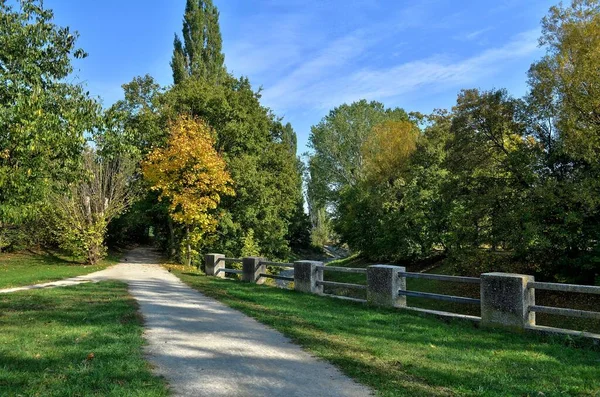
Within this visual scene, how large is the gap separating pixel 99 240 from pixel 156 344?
21.6 m

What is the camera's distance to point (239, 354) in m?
5.79

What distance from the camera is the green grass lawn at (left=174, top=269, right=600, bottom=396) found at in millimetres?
4684

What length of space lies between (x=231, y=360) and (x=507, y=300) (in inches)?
195

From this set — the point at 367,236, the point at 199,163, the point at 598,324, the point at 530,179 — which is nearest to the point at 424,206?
the point at 367,236

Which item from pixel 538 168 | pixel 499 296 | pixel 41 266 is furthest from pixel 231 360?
pixel 41 266

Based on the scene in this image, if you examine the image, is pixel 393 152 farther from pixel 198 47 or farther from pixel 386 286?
pixel 386 286

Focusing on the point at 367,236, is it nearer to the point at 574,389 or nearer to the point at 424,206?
the point at 424,206

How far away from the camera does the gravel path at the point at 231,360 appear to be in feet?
14.6

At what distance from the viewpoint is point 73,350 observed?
5.69m

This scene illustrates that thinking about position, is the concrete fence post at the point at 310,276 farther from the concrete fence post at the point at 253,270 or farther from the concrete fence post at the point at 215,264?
the concrete fence post at the point at 215,264

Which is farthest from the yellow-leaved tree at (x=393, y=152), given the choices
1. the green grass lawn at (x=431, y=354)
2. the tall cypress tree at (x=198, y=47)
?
the green grass lawn at (x=431, y=354)

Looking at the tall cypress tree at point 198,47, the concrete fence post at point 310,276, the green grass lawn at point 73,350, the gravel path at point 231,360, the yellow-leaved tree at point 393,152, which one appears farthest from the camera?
the tall cypress tree at point 198,47

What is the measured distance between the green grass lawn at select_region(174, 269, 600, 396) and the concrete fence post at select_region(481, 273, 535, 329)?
10.6 inches

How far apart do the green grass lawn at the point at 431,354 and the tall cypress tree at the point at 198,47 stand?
35.1 meters
